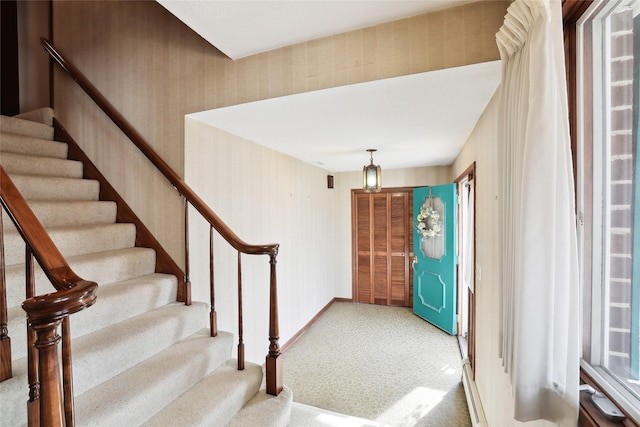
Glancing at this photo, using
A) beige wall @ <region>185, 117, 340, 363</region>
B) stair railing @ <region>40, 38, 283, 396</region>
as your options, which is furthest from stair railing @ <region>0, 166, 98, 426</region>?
beige wall @ <region>185, 117, 340, 363</region>

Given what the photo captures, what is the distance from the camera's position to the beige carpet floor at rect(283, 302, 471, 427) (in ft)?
7.79

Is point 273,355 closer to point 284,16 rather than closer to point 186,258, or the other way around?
point 186,258

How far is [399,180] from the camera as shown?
477 centimetres

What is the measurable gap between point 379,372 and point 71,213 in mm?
3049

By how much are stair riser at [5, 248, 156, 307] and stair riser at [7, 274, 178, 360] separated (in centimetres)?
6

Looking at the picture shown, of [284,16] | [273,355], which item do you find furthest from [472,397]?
[284,16]

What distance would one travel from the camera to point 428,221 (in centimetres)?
412

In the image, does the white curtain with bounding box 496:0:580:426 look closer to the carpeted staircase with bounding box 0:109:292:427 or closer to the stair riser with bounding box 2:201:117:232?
the carpeted staircase with bounding box 0:109:292:427

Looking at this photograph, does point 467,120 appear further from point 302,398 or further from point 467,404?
point 302,398

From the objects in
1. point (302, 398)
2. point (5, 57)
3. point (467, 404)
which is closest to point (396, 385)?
point (467, 404)

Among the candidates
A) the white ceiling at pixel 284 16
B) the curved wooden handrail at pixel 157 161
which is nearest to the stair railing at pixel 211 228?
the curved wooden handrail at pixel 157 161

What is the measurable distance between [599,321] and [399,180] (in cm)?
390

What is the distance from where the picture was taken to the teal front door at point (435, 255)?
3760mm

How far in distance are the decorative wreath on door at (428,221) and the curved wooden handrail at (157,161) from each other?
2.95 meters
